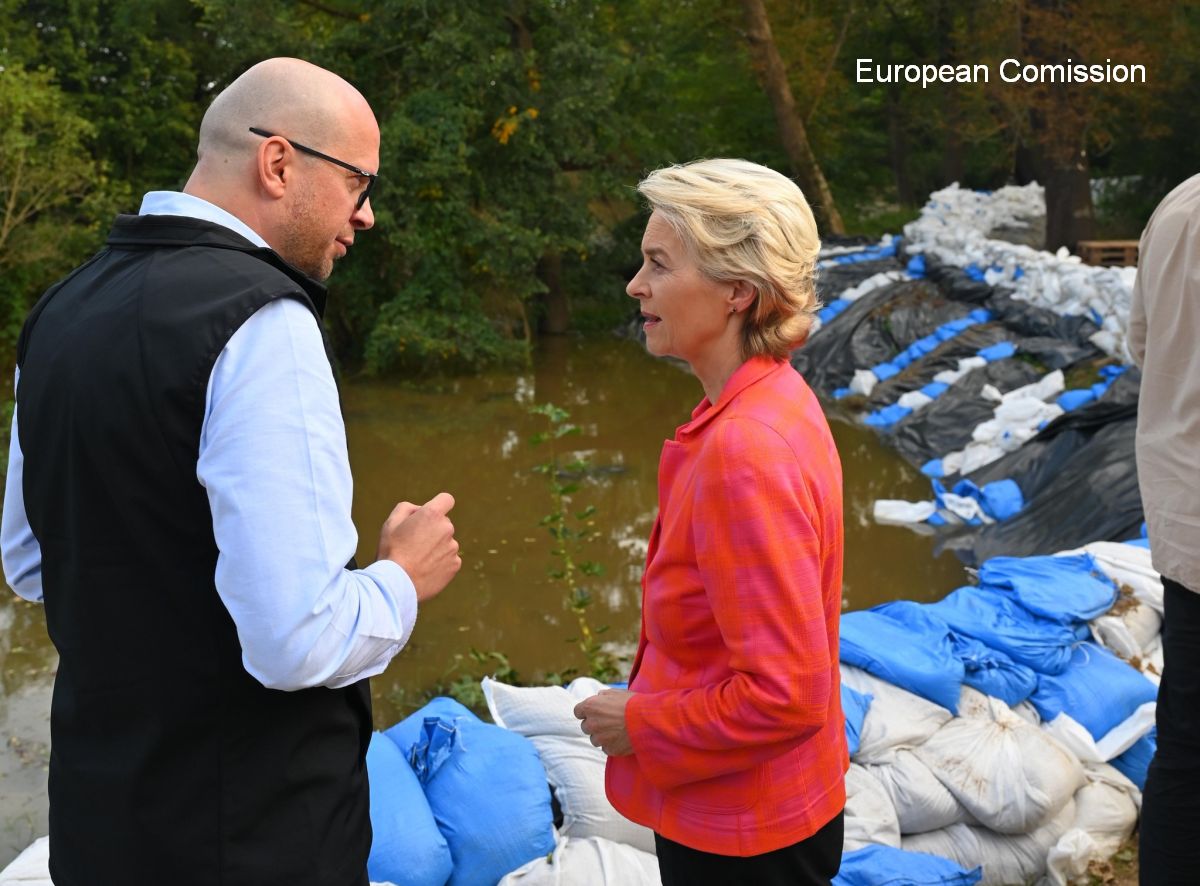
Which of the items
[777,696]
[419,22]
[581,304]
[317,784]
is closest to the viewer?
[317,784]

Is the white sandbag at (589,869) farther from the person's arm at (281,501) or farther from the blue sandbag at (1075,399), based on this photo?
the blue sandbag at (1075,399)

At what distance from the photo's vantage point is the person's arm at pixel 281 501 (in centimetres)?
112

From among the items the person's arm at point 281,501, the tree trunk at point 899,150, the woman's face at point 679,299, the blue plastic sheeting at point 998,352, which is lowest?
the blue plastic sheeting at point 998,352

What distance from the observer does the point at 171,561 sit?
46.8 inches

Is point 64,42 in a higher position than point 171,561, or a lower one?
higher

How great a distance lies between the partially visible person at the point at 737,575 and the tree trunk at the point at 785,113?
13.6m

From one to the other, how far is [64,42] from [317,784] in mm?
11434

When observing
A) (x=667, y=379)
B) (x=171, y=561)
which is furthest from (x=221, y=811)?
(x=667, y=379)

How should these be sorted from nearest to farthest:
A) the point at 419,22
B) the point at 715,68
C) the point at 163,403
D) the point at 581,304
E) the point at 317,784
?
the point at 163,403 → the point at 317,784 → the point at 419,22 → the point at 581,304 → the point at 715,68

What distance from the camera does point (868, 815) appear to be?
2693mm

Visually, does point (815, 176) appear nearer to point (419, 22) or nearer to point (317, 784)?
point (419, 22)

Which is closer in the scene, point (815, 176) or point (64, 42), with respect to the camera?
point (64, 42)

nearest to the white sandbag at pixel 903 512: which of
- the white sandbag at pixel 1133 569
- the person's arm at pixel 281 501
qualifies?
the white sandbag at pixel 1133 569

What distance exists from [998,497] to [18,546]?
5374mm
